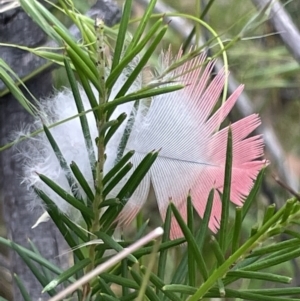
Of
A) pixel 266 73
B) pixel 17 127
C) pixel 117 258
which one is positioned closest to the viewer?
pixel 117 258

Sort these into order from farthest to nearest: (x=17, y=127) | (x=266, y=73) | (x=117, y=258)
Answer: (x=266, y=73), (x=17, y=127), (x=117, y=258)

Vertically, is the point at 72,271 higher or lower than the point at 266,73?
lower

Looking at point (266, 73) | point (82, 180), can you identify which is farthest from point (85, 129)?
point (266, 73)

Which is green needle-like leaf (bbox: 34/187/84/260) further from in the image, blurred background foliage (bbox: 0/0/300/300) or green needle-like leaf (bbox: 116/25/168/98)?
blurred background foliage (bbox: 0/0/300/300)

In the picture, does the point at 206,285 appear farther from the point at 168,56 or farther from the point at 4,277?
the point at 4,277

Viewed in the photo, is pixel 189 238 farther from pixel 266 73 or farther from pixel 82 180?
pixel 266 73

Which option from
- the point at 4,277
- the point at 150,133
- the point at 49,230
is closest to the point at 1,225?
the point at 4,277
